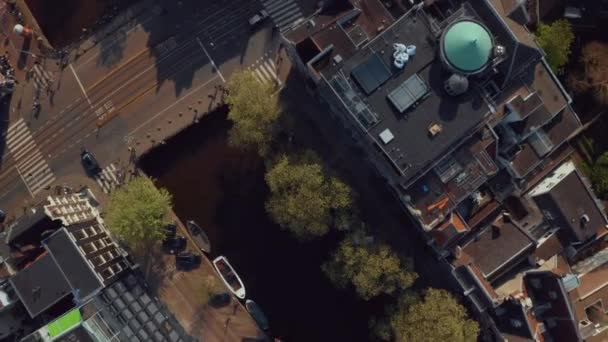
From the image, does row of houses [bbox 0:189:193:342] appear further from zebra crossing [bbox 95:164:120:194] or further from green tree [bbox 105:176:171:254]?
green tree [bbox 105:176:171:254]

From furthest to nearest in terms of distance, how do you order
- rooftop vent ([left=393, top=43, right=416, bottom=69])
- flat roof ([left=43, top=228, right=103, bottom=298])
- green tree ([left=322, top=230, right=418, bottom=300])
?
green tree ([left=322, top=230, right=418, bottom=300]), flat roof ([left=43, top=228, right=103, bottom=298]), rooftop vent ([left=393, top=43, right=416, bottom=69])

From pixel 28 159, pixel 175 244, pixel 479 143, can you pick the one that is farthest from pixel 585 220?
pixel 28 159

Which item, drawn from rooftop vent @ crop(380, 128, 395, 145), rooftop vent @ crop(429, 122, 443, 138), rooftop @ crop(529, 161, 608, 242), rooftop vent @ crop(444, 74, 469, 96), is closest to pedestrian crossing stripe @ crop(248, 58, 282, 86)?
rooftop vent @ crop(380, 128, 395, 145)

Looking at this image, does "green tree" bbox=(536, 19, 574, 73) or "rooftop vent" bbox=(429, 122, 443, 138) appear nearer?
"rooftop vent" bbox=(429, 122, 443, 138)

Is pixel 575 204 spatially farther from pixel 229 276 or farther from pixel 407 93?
pixel 229 276

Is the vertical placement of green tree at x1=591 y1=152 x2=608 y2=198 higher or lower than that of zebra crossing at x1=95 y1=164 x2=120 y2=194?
lower

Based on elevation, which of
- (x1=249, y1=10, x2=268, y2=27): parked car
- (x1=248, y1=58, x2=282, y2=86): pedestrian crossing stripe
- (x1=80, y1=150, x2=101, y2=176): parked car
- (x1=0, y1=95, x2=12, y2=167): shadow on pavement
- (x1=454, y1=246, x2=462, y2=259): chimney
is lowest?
(x1=454, y1=246, x2=462, y2=259): chimney

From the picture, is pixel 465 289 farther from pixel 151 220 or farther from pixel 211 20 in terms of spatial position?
pixel 211 20

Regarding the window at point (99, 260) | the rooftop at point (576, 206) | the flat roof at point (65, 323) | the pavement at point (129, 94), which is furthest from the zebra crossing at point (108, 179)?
the rooftop at point (576, 206)
